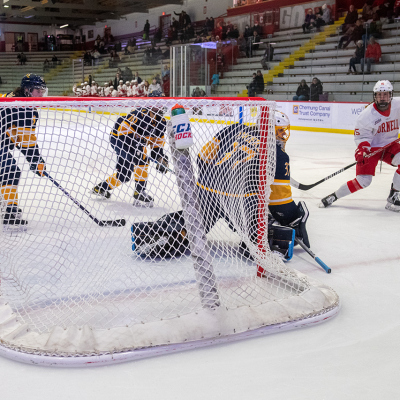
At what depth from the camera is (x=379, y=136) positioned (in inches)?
148

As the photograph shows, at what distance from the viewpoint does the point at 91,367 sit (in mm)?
1491

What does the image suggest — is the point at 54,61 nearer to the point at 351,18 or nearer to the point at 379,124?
the point at 351,18

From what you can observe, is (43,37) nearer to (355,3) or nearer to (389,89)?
(355,3)

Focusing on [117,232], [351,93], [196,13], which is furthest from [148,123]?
[196,13]

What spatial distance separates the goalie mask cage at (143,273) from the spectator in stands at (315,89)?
765 centimetres

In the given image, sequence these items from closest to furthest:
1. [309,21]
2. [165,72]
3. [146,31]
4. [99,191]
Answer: [99,191] < [165,72] < [309,21] < [146,31]

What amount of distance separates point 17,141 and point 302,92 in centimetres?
845

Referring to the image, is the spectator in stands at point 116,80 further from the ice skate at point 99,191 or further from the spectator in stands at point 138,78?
the ice skate at point 99,191

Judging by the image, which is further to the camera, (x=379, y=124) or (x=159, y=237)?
(x=379, y=124)

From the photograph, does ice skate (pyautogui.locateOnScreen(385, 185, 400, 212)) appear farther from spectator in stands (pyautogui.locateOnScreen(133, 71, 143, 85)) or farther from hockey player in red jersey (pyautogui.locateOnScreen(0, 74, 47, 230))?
spectator in stands (pyautogui.locateOnScreen(133, 71, 143, 85))

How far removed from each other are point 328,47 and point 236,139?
9381 mm

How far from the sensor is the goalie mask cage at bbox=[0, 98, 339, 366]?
160cm

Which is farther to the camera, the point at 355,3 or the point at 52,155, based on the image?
the point at 355,3

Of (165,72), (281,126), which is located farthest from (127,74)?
(281,126)
